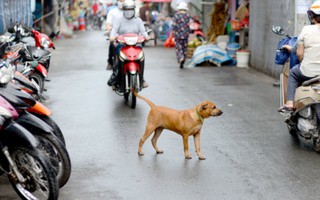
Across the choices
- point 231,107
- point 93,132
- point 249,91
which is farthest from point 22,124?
point 249,91

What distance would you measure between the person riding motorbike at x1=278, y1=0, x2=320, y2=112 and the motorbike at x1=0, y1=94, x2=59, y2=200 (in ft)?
12.2

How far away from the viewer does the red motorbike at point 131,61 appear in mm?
11531

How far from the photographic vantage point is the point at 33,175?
5.97 metres

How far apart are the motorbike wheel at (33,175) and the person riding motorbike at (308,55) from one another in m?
3.71

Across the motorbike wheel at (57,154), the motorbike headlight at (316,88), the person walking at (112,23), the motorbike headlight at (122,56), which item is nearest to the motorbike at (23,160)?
the motorbike wheel at (57,154)

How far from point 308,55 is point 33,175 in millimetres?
3928

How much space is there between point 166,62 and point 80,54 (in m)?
4.14

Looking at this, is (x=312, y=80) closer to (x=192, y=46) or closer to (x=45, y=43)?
(x=45, y=43)

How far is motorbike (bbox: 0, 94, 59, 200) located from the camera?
5.87 metres

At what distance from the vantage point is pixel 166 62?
20.3 metres

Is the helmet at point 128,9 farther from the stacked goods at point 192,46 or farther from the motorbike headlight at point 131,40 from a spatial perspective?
the stacked goods at point 192,46

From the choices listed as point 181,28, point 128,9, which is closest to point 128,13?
point 128,9

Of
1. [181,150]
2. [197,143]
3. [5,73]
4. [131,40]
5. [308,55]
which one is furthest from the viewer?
[131,40]

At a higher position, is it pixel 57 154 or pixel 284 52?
pixel 284 52
